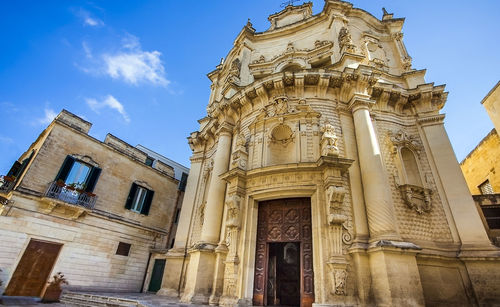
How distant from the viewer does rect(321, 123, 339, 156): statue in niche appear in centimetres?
846

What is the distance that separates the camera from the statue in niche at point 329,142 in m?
8.46

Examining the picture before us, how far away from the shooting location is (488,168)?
15.0 meters

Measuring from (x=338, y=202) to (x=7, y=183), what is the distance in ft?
51.8

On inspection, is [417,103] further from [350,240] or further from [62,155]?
[62,155]

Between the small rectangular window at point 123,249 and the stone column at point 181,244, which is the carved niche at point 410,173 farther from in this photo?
the small rectangular window at point 123,249

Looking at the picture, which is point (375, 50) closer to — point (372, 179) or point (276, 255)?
point (372, 179)

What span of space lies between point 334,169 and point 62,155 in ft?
46.7

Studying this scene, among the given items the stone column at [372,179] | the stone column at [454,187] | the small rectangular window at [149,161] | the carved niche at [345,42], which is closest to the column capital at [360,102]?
the stone column at [372,179]

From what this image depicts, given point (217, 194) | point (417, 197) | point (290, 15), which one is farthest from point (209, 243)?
point (290, 15)

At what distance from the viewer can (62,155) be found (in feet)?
44.2

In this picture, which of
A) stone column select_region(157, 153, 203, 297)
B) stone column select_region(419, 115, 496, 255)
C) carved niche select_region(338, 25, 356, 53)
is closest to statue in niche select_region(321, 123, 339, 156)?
stone column select_region(419, 115, 496, 255)

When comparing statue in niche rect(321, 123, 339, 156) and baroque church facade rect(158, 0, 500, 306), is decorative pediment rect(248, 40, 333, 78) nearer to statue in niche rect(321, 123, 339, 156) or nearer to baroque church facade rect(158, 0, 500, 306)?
baroque church facade rect(158, 0, 500, 306)

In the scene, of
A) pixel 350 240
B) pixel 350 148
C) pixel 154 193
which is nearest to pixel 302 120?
pixel 350 148

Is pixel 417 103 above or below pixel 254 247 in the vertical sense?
above
